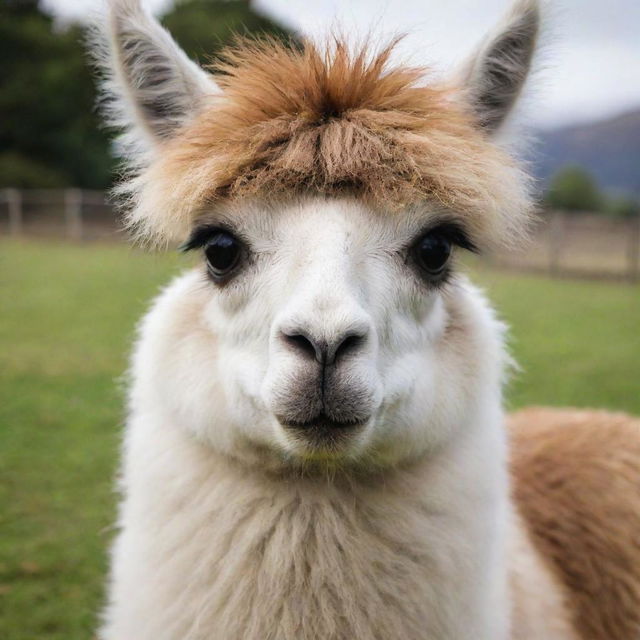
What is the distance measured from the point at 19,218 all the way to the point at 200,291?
28319mm

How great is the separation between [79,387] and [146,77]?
19.0 feet

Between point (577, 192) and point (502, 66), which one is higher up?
point (577, 192)

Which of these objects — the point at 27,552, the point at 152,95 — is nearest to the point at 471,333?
the point at 152,95

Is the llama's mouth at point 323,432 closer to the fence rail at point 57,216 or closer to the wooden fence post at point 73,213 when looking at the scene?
the fence rail at point 57,216

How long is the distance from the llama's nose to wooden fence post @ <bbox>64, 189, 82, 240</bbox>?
27.3m

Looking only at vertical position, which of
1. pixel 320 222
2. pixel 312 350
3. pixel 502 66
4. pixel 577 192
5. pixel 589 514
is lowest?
pixel 589 514

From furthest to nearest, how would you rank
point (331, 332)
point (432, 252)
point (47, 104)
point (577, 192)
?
point (577, 192), point (47, 104), point (432, 252), point (331, 332)

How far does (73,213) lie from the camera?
2848 centimetres

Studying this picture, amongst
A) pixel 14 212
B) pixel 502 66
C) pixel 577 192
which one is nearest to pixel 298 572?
pixel 502 66

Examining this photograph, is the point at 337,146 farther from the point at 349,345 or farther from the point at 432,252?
the point at 349,345

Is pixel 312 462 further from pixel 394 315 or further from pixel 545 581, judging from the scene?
pixel 545 581

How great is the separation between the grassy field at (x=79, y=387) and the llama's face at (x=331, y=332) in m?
0.62

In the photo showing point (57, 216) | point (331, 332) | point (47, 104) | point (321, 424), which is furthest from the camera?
point (47, 104)

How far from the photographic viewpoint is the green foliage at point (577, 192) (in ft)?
184
